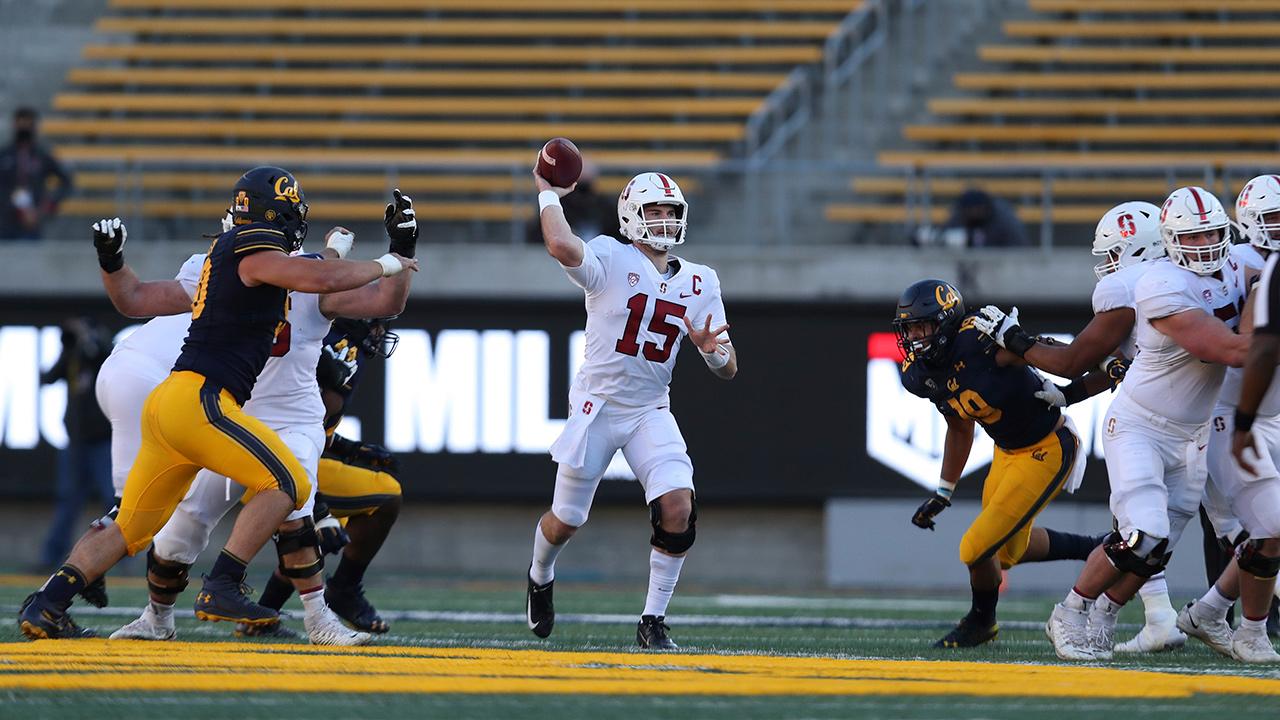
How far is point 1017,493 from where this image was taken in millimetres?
6141

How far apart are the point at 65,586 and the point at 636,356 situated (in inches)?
87.7

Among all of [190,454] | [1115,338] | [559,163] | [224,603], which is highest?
[559,163]

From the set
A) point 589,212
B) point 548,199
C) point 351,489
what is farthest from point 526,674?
point 589,212

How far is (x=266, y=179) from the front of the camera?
5387mm

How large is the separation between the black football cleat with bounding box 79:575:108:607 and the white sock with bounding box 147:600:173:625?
0.70 feet

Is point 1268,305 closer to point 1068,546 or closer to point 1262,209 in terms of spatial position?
point 1262,209

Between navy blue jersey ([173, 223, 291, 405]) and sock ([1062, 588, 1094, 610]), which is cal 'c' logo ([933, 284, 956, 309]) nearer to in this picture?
sock ([1062, 588, 1094, 610])

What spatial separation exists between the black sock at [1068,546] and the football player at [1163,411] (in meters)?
0.86

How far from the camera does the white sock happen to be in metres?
5.51

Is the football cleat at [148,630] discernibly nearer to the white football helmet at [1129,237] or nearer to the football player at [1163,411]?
the football player at [1163,411]

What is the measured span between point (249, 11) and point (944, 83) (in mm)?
7171

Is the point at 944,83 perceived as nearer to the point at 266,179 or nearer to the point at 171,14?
the point at 171,14

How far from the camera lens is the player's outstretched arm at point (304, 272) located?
5043 millimetres

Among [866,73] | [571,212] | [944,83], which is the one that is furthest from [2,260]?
[944,83]
